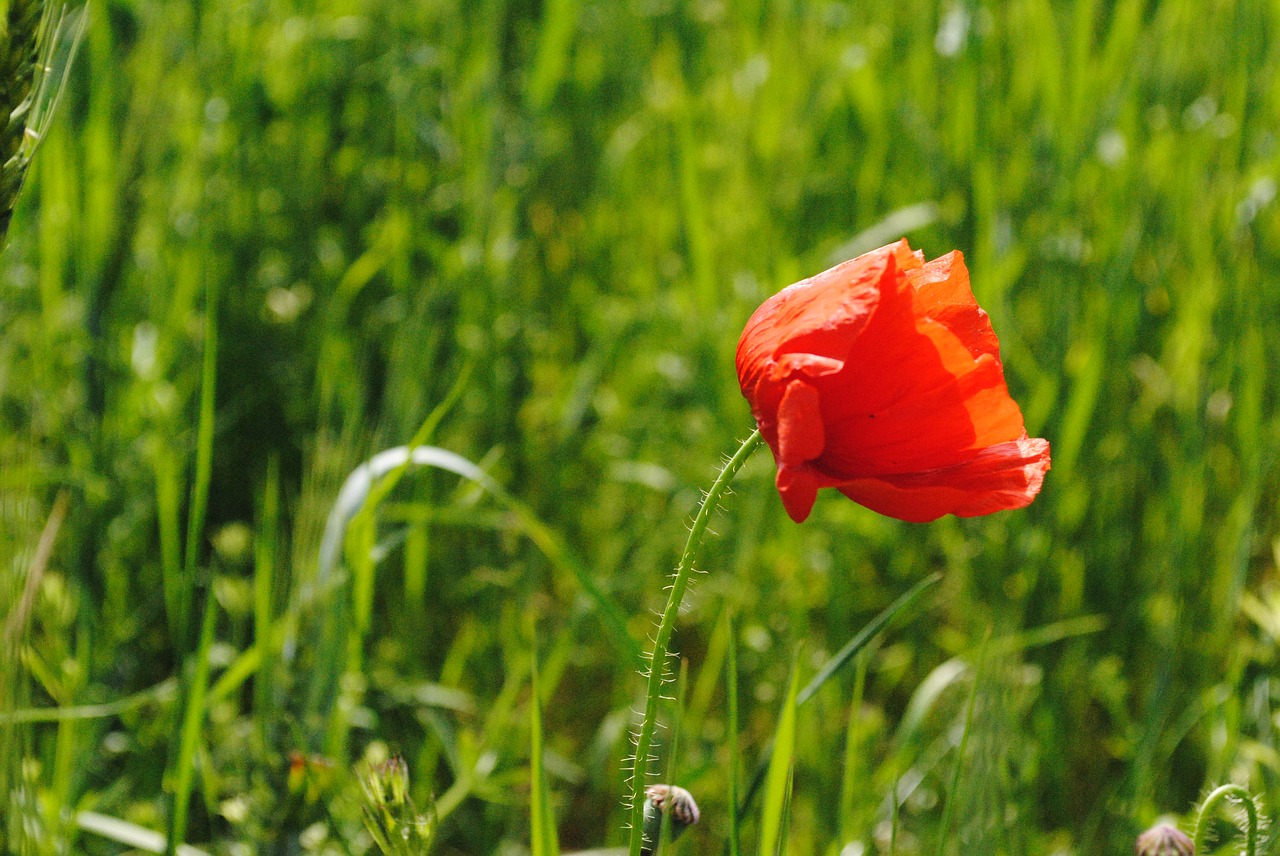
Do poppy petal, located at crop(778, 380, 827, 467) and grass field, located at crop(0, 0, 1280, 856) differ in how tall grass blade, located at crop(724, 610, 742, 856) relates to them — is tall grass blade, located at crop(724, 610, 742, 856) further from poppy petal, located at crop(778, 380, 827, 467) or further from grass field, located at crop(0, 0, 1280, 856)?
grass field, located at crop(0, 0, 1280, 856)

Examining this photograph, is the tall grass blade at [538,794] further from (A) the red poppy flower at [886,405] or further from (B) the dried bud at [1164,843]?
(B) the dried bud at [1164,843]

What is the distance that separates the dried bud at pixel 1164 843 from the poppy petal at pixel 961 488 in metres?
0.39

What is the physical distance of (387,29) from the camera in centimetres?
271

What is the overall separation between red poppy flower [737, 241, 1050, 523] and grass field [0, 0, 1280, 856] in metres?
0.40

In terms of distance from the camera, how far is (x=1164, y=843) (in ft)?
3.59

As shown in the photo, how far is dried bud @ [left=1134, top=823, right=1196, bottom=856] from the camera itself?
43.1 inches

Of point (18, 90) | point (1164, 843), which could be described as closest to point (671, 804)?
point (1164, 843)

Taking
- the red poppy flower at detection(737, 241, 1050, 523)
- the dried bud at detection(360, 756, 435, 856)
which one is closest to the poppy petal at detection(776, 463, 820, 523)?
the red poppy flower at detection(737, 241, 1050, 523)

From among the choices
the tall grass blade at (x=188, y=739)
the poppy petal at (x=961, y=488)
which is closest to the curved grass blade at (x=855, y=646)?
the poppy petal at (x=961, y=488)

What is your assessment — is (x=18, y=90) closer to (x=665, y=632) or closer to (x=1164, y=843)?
(x=665, y=632)

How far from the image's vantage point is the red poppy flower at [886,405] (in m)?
0.89

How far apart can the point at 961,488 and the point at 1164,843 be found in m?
0.43

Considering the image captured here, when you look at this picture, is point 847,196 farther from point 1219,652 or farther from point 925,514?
point 925,514

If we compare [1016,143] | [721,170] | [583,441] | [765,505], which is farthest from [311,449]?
[1016,143]
